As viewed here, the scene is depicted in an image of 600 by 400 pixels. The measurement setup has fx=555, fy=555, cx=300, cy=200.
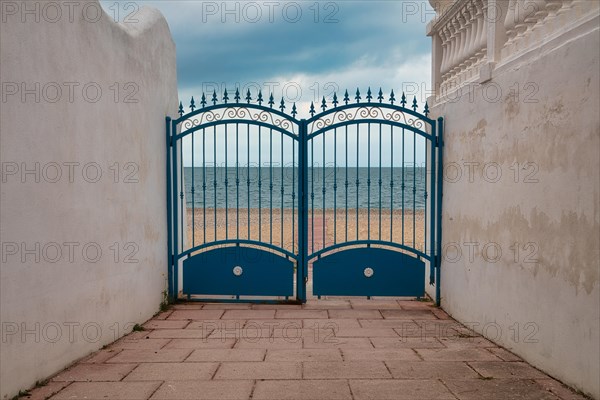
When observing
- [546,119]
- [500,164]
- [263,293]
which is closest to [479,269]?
[500,164]

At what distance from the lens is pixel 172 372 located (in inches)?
161

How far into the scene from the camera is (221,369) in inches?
164

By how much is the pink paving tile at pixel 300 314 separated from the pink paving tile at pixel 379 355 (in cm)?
153

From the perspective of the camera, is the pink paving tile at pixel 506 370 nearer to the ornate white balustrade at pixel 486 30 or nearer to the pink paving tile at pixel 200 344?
the pink paving tile at pixel 200 344

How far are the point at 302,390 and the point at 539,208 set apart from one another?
223 cm

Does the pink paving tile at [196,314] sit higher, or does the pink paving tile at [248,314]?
the pink paving tile at [196,314]

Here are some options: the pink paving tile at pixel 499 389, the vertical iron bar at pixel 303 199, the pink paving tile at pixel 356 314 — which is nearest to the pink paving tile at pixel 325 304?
the pink paving tile at pixel 356 314

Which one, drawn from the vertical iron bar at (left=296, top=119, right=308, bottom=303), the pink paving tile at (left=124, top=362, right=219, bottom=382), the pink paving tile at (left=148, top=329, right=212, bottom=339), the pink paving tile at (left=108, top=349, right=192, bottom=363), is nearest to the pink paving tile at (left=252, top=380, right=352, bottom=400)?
the pink paving tile at (left=124, top=362, right=219, bottom=382)

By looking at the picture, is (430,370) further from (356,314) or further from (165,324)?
(165,324)

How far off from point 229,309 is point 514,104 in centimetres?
396

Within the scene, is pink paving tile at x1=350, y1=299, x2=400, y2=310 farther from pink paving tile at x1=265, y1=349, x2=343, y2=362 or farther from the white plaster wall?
pink paving tile at x1=265, y1=349, x2=343, y2=362

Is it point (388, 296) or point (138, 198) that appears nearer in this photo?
point (138, 198)

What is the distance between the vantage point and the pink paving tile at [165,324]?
5746 mm

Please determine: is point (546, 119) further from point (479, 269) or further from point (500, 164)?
point (479, 269)
